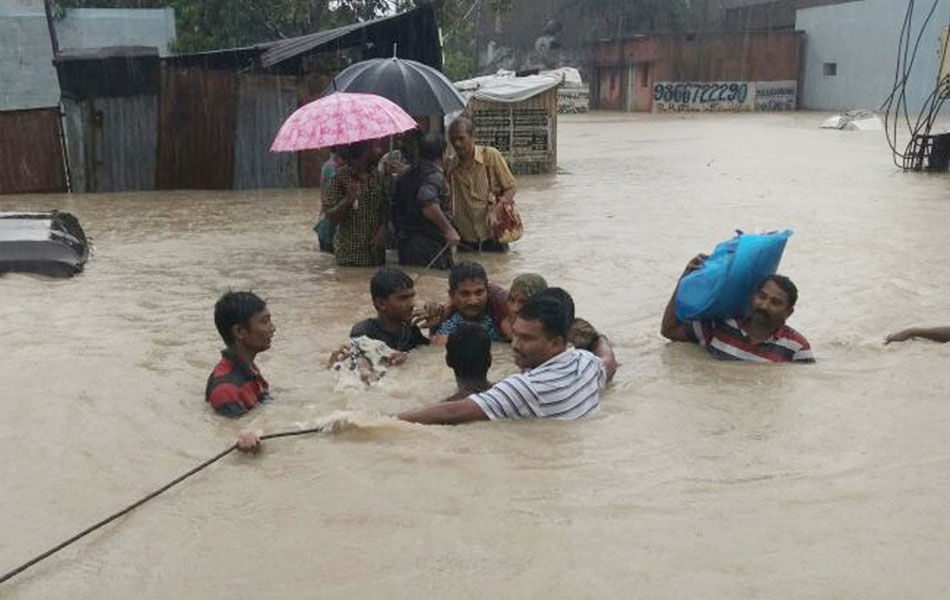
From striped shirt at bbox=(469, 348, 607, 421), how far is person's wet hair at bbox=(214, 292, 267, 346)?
1.08 m

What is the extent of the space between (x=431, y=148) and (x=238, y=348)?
3676 millimetres

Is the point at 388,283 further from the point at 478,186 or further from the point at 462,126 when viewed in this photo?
the point at 478,186

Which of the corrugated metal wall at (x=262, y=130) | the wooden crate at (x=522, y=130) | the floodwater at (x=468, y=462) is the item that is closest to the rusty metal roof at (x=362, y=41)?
the corrugated metal wall at (x=262, y=130)

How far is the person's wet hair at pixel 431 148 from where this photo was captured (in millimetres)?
7777

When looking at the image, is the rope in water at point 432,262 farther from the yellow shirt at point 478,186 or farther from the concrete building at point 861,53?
the concrete building at point 861,53

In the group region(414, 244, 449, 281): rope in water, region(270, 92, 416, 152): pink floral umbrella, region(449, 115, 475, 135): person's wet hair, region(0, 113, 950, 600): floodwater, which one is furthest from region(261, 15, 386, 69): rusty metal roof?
region(270, 92, 416, 152): pink floral umbrella

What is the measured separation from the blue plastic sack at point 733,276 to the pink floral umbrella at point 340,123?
256 centimetres

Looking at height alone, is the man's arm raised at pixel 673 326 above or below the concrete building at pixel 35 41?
below

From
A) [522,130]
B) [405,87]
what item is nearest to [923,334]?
[405,87]

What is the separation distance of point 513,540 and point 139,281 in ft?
17.4

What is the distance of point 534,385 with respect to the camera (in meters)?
4.10

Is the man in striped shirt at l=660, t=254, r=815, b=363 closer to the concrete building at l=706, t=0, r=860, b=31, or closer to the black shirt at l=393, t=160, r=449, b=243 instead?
the black shirt at l=393, t=160, r=449, b=243

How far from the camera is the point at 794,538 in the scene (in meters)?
3.15

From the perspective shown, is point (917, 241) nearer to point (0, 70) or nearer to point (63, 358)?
point (63, 358)
